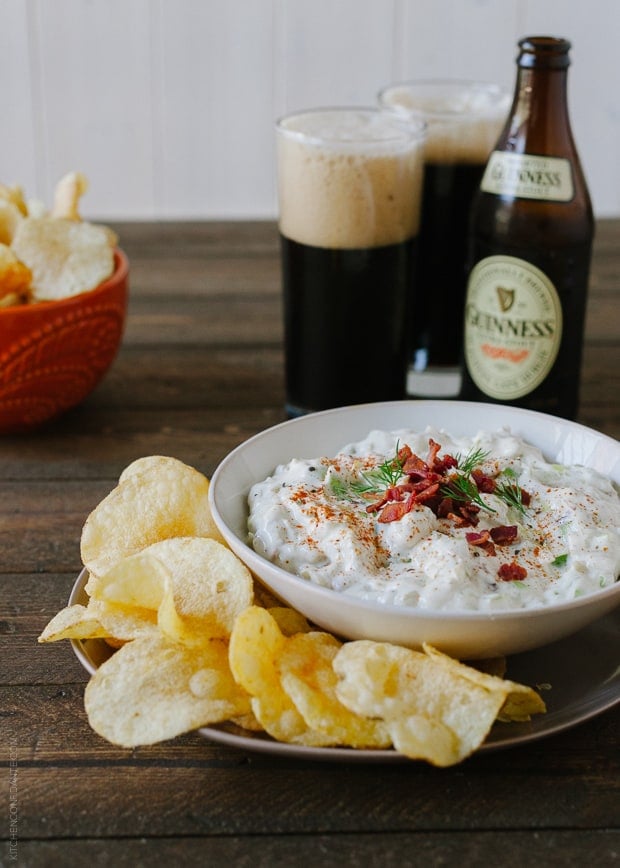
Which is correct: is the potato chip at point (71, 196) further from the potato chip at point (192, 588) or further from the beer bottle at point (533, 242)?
the potato chip at point (192, 588)

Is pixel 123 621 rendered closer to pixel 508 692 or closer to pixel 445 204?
pixel 508 692

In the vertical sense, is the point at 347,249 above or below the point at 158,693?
above

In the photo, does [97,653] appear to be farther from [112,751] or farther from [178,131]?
[178,131]

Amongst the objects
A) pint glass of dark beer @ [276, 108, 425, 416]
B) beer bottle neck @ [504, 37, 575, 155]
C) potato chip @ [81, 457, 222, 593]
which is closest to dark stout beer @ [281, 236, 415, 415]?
pint glass of dark beer @ [276, 108, 425, 416]

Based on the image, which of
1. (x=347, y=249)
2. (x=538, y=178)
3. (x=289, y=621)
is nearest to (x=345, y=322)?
(x=347, y=249)

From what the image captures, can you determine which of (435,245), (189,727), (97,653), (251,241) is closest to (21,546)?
(97,653)

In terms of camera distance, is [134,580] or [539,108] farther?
[539,108]
